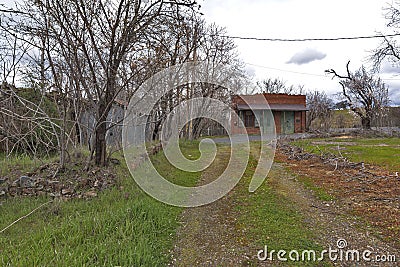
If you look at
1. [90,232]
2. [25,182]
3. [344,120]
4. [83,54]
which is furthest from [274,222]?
[344,120]

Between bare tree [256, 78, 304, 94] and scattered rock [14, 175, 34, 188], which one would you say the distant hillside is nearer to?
bare tree [256, 78, 304, 94]

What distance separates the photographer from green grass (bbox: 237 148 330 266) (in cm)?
259

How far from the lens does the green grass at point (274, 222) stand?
2594 mm

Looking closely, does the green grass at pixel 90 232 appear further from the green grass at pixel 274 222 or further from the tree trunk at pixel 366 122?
the tree trunk at pixel 366 122

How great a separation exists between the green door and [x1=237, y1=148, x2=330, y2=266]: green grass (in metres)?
20.5

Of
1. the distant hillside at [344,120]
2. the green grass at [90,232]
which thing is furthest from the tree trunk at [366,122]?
the green grass at [90,232]

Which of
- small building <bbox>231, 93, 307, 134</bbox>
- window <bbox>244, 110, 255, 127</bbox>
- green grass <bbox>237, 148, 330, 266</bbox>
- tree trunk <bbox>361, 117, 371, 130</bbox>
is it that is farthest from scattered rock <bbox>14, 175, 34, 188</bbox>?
tree trunk <bbox>361, 117, 371, 130</bbox>

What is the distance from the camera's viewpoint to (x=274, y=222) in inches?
125

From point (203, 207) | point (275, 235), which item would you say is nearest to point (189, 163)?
point (203, 207)

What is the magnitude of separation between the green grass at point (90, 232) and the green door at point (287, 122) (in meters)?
22.0

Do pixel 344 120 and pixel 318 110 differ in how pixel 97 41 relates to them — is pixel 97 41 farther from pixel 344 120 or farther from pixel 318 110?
pixel 344 120

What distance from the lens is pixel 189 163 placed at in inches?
314

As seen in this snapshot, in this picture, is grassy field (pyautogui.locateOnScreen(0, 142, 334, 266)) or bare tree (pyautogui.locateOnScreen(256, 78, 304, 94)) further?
bare tree (pyautogui.locateOnScreen(256, 78, 304, 94))

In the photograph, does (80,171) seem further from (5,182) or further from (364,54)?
(364,54)
